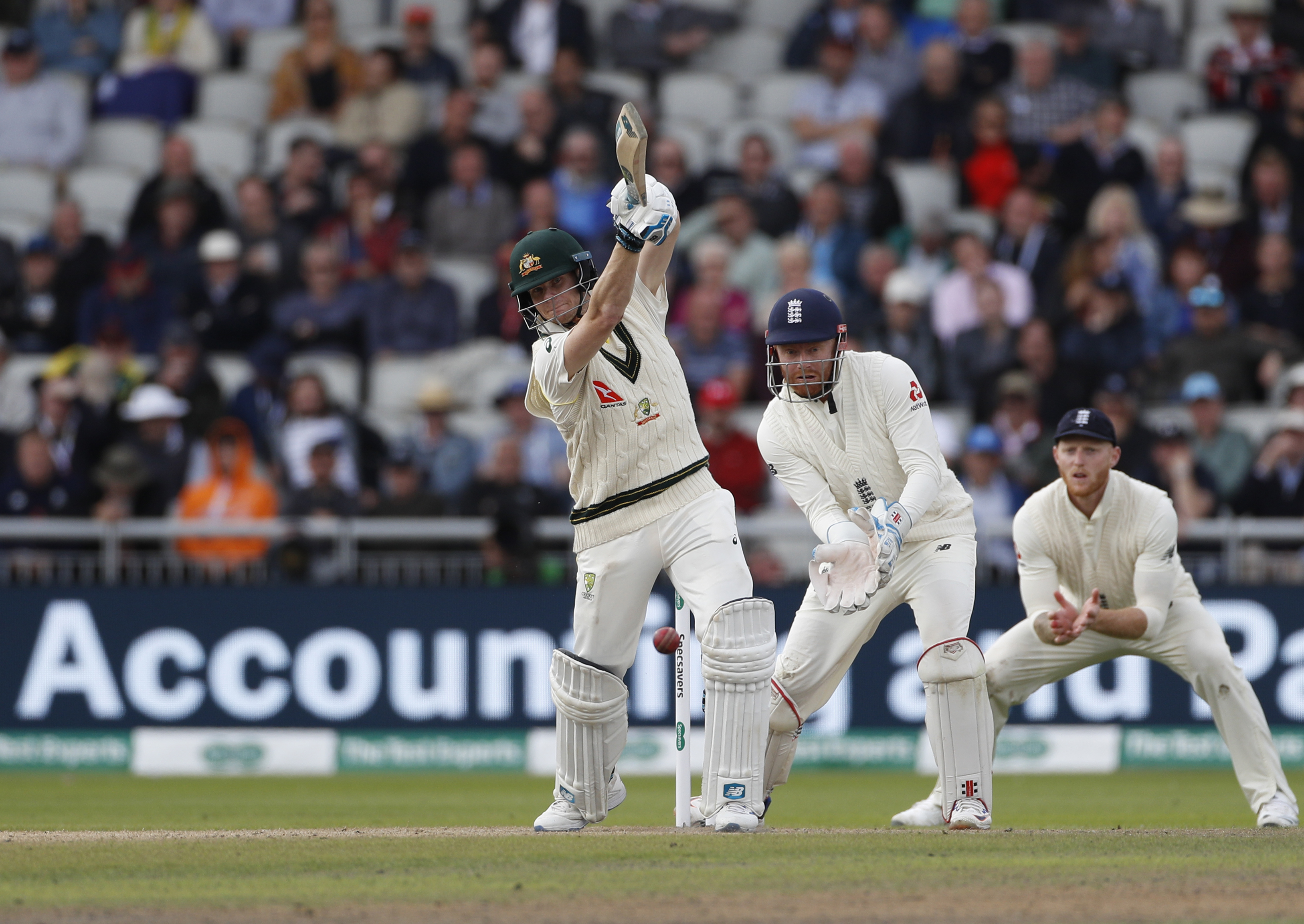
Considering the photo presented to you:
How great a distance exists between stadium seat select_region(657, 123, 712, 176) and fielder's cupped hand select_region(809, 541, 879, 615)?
32.9ft

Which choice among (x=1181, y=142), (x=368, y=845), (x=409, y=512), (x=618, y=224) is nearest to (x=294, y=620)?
(x=409, y=512)

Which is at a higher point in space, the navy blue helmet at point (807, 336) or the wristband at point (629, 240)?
the wristband at point (629, 240)

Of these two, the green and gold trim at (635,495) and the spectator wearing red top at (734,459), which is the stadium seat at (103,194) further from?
the green and gold trim at (635,495)

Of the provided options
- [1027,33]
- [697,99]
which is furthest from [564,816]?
[1027,33]

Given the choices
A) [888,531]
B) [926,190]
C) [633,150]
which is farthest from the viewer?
[926,190]

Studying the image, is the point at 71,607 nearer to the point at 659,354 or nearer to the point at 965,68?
the point at 659,354

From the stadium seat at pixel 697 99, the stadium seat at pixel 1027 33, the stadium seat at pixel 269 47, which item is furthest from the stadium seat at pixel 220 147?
the stadium seat at pixel 1027 33

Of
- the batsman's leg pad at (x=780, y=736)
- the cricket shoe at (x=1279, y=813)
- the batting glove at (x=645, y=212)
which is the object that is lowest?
the cricket shoe at (x=1279, y=813)

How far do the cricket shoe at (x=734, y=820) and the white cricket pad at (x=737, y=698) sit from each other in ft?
0.07

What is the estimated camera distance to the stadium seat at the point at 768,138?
17.5m

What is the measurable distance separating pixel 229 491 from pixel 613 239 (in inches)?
140

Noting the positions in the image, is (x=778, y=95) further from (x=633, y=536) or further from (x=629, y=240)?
(x=629, y=240)

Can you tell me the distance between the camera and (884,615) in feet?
26.2

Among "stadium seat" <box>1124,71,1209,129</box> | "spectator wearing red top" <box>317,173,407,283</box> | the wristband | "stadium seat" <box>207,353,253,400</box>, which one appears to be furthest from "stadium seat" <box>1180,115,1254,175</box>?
the wristband
